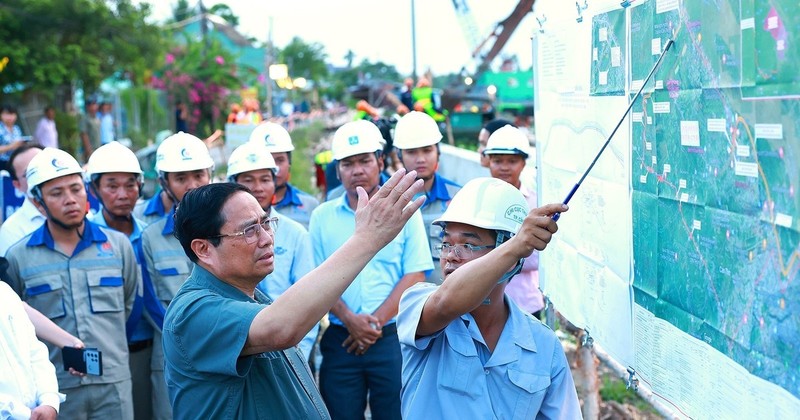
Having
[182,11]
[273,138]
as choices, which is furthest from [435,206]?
[182,11]

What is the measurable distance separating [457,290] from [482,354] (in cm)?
35

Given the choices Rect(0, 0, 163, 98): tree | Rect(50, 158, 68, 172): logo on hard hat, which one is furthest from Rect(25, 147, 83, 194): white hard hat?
Rect(0, 0, 163, 98): tree

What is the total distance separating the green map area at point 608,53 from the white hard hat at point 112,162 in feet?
11.7

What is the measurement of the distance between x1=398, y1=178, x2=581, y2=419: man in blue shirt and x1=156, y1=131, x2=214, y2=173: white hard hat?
10.4 feet

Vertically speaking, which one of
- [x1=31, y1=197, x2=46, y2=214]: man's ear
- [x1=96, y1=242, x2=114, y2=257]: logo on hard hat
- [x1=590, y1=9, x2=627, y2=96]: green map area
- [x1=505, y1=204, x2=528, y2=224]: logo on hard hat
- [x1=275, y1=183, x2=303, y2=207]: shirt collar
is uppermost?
[x1=590, y1=9, x2=627, y2=96]: green map area

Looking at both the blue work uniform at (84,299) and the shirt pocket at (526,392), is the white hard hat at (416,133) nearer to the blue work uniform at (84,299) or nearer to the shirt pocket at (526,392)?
the blue work uniform at (84,299)

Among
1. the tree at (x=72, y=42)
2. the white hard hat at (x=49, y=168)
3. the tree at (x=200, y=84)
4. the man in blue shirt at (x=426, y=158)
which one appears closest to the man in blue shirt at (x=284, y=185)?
the man in blue shirt at (x=426, y=158)

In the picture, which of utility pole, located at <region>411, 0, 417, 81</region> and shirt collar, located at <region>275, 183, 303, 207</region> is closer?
shirt collar, located at <region>275, 183, 303, 207</region>

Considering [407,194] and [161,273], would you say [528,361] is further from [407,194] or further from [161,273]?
[161,273]

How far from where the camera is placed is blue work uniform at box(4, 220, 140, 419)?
211 inches

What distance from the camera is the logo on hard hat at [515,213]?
3.44 m

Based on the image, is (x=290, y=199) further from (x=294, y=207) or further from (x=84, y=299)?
(x=84, y=299)

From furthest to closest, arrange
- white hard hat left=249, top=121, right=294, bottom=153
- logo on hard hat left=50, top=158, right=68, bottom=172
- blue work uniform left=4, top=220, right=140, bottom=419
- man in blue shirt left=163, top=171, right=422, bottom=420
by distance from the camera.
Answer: white hard hat left=249, top=121, right=294, bottom=153 → logo on hard hat left=50, top=158, right=68, bottom=172 → blue work uniform left=4, top=220, right=140, bottom=419 → man in blue shirt left=163, top=171, right=422, bottom=420

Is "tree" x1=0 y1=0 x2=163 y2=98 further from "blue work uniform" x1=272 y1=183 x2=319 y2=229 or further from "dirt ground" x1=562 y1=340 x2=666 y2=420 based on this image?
"dirt ground" x1=562 y1=340 x2=666 y2=420
